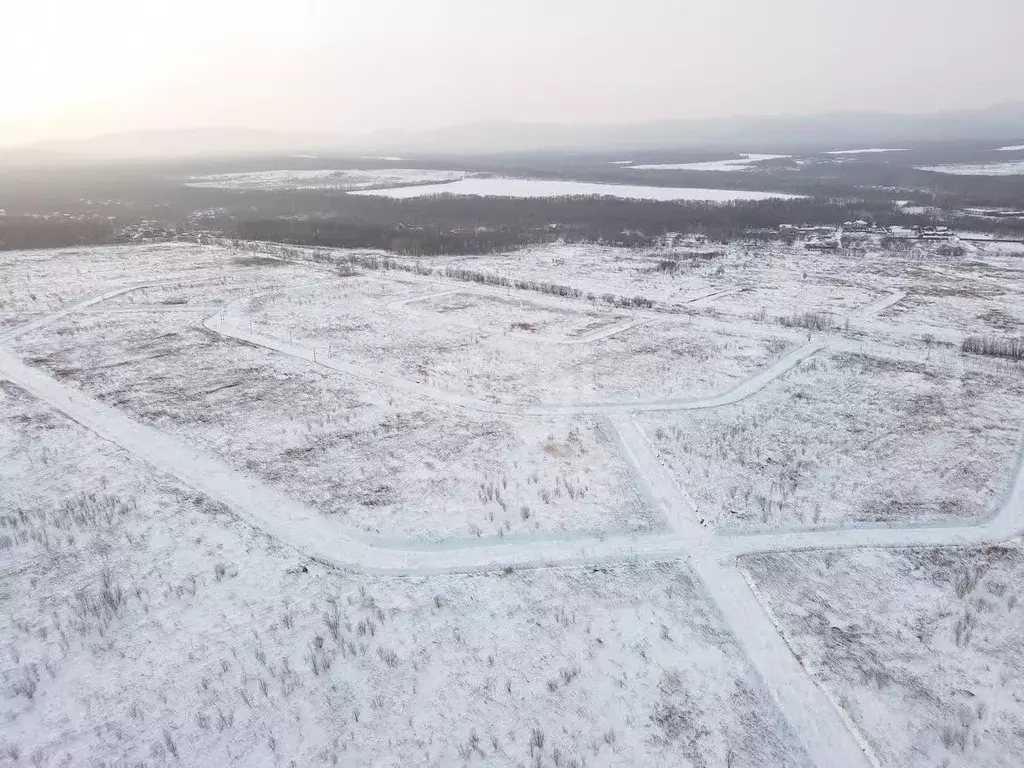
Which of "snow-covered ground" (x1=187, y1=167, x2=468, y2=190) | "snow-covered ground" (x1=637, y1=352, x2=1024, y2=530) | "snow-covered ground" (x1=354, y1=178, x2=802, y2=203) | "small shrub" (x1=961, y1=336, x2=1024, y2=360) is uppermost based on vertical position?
"snow-covered ground" (x1=187, y1=167, x2=468, y2=190)

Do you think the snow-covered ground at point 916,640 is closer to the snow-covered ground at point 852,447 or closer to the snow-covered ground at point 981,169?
the snow-covered ground at point 852,447

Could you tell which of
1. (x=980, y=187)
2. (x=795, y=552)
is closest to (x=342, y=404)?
(x=795, y=552)

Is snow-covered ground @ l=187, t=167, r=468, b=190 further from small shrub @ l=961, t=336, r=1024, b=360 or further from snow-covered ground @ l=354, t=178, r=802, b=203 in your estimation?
small shrub @ l=961, t=336, r=1024, b=360

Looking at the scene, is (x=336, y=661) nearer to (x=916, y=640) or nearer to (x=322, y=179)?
(x=916, y=640)

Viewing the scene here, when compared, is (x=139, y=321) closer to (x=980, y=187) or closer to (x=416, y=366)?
(x=416, y=366)

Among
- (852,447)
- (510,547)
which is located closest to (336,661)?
(510,547)

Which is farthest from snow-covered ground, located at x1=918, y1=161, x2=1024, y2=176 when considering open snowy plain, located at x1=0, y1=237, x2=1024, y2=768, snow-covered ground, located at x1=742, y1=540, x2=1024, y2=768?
snow-covered ground, located at x1=742, y1=540, x2=1024, y2=768
